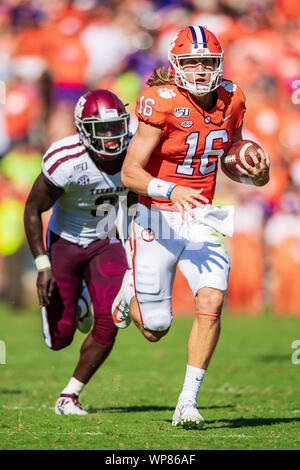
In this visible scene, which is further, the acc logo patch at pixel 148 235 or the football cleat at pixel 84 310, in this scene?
the football cleat at pixel 84 310

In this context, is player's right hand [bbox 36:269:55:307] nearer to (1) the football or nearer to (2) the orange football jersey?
(2) the orange football jersey

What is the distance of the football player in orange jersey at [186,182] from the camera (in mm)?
4625

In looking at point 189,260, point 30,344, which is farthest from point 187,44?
point 30,344

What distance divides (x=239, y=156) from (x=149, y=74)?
705 centimetres

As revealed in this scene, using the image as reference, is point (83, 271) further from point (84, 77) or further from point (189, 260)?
point (84, 77)

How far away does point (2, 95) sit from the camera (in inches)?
464

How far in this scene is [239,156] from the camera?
15.9 ft

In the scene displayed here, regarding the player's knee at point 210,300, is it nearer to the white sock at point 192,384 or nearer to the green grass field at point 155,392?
the white sock at point 192,384

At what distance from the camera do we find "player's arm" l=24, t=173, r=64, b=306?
5.36 meters

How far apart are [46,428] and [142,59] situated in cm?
801

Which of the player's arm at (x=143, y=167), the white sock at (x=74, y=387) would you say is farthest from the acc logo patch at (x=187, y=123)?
the white sock at (x=74, y=387)

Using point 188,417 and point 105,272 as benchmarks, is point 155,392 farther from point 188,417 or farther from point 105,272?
point 188,417

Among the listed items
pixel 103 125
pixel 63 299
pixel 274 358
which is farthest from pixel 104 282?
pixel 274 358

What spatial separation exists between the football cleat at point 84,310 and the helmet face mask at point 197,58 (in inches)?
64.9
